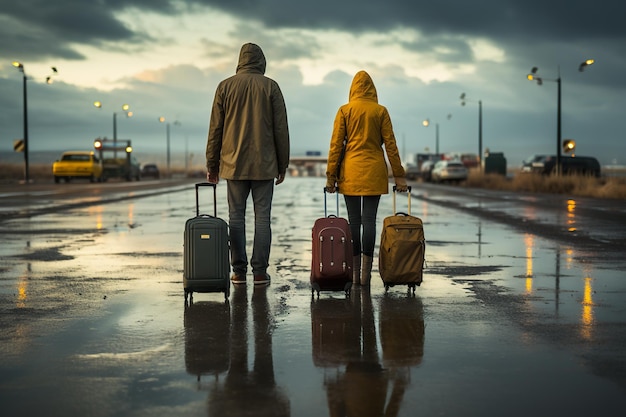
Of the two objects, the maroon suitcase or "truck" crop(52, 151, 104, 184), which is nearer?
the maroon suitcase

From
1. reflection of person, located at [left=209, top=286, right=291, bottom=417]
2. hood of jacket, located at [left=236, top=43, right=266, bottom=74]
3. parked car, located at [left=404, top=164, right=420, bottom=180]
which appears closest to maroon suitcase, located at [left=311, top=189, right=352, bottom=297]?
reflection of person, located at [left=209, top=286, right=291, bottom=417]

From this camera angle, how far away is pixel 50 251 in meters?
12.5

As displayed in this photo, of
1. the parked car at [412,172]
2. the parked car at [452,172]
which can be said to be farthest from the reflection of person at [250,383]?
the parked car at [412,172]

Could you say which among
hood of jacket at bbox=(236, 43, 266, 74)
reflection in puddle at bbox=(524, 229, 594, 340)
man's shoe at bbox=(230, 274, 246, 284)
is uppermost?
hood of jacket at bbox=(236, 43, 266, 74)

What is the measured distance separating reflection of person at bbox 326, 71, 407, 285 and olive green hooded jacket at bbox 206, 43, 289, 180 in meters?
0.54

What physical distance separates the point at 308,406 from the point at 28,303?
4.21 m

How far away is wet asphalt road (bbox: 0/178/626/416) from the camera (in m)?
4.50

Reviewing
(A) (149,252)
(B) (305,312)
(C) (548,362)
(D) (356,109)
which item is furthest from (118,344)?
(A) (149,252)

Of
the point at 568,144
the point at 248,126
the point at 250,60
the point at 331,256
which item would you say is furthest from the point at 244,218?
the point at 568,144

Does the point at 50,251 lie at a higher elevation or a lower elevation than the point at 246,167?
lower

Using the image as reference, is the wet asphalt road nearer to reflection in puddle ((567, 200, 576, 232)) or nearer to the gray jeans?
the gray jeans

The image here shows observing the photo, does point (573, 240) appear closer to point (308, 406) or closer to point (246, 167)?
point (246, 167)

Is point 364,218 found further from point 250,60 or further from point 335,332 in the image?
point 335,332

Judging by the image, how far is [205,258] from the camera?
25.5ft
